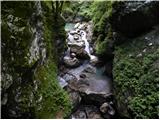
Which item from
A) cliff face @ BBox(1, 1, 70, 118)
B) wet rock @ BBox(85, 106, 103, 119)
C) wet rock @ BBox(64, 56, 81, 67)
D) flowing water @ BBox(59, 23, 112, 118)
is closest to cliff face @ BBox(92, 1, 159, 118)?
flowing water @ BBox(59, 23, 112, 118)

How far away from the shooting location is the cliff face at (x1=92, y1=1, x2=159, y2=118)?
25.6 feet

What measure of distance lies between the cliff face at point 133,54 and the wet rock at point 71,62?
111cm

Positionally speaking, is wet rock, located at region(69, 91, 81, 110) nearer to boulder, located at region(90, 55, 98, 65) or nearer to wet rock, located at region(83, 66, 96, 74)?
wet rock, located at region(83, 66, 96, 74)

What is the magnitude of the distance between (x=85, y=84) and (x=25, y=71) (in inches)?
169

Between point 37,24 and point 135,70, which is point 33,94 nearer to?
point 37,24

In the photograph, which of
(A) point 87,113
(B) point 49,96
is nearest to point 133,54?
(A) point 87,113

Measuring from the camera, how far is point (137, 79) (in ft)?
28.1

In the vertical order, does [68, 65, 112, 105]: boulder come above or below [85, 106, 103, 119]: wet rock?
above

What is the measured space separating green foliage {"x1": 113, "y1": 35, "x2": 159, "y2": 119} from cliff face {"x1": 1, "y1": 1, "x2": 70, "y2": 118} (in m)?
1.90

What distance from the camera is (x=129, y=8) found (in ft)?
33.9

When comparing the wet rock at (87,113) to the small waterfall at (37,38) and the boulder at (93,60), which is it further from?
the boulder at (93,60)

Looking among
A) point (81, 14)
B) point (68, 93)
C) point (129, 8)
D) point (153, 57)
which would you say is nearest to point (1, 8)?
point (68, 93)

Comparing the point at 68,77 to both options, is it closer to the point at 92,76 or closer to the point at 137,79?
the point at 92,76

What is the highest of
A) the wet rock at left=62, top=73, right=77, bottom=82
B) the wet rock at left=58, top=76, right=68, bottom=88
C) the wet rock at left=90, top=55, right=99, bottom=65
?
the wet rock at left=90, top=55, right=99, bottom=65
